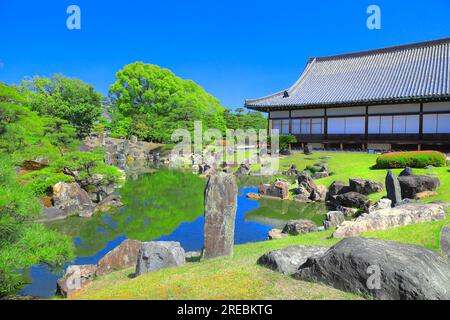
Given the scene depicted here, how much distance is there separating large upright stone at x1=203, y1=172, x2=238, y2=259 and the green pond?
3.17 m

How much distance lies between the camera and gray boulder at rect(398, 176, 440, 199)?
564 inches

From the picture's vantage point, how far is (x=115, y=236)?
13.1 metres

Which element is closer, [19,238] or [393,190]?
[19,238]

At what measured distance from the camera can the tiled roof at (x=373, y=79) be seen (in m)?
26.9

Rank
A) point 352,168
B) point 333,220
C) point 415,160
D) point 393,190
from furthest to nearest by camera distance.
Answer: point 352,168
point 415,160
point 393,190
point 333,220

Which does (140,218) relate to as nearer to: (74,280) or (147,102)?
(74,280)

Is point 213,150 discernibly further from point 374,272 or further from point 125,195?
point 374,272

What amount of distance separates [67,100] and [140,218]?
1503 inches

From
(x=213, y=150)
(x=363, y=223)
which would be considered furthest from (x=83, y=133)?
(x=363, y=223)

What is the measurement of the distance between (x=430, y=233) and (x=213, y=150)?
120 feet

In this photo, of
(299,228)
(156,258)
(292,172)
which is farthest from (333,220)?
(292,172)

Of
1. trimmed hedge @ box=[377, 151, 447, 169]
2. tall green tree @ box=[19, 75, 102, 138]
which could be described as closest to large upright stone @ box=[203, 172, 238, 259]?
trimmed hedge @ box=[377, 151, 447, 169]

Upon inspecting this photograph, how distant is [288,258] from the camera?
6.30 metres

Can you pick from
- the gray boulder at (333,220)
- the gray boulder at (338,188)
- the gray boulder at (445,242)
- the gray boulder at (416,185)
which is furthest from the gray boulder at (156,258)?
the gray boulder at (338,188)
